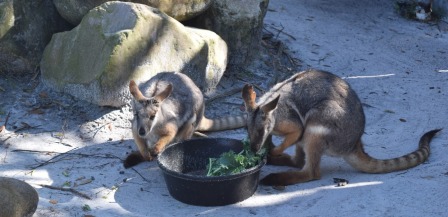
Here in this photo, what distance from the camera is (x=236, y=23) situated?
7.86 meters

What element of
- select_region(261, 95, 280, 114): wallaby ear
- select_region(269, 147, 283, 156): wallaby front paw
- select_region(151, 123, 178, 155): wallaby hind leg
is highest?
select_region(261, 95, 280, 114): wallaby ear

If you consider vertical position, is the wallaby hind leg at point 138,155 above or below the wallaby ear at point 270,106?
below

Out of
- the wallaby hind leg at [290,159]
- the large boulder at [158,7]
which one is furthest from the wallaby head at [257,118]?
the large boulder at [158,7]

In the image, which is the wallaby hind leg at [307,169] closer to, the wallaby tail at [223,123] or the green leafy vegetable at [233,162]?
the green leafy vegetable at [233,162]

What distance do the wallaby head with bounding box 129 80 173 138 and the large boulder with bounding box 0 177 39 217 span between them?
3.74 feet

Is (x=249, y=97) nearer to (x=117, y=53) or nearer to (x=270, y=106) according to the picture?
(x=270, y=106)

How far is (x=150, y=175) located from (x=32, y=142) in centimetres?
134

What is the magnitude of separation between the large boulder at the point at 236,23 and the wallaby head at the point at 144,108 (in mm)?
2420

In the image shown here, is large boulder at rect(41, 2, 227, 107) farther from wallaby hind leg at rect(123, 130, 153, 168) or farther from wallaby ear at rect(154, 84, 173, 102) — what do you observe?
wallaby ear at rect(154, 84, 173, 102)

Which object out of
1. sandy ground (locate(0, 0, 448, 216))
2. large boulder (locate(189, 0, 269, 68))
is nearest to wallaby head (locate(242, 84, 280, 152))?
sandy ground (locate(0, 0, 448, 216))

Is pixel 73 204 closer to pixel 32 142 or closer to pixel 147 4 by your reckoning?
pixel 32 142

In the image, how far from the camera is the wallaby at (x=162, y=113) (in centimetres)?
561

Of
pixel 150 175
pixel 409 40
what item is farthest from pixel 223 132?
pixel 409 40

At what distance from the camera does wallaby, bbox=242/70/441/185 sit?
542cm
